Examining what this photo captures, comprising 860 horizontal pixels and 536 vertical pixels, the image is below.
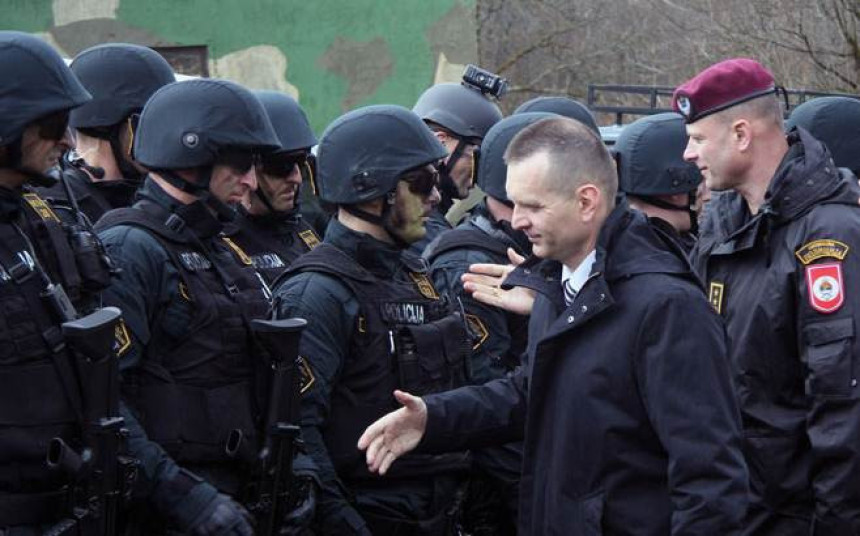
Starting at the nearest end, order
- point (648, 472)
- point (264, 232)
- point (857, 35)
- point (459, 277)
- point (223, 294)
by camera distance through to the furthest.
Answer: point (648, 472) < point (223, 294) < point (459, 277) < point (264, 232) < point (857, 35)

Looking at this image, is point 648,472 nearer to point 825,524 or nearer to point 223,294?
point 825,524

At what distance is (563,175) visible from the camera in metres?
3.91

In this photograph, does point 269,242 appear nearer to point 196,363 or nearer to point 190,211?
point 190,211

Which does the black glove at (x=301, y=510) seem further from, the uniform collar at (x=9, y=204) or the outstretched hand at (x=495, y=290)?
the uniform collar at (x=9, y=204)

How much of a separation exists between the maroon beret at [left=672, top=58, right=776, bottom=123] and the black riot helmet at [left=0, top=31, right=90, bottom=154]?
81.8 inches

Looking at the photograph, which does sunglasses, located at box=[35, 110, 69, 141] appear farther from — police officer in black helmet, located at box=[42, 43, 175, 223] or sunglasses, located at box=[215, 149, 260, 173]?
police officer in black helmet, located at box=[42, 43, 175, 223]

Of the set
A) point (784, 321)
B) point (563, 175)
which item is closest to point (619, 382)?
point (563, 175)

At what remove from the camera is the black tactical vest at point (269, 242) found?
228 inches

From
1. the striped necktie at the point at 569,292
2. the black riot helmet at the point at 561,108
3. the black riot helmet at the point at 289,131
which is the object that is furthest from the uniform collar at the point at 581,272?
the black riot helmet at the point at 561,108

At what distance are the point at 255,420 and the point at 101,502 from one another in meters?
0.73

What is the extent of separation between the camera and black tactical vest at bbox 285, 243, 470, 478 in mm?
4668

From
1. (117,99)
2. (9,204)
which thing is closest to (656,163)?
(117,99)

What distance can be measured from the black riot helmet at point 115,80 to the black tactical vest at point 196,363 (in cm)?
106

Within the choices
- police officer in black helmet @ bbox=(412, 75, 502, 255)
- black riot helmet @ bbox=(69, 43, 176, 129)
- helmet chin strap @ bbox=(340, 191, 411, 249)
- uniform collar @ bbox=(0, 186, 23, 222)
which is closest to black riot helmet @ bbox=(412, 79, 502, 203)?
police officer in black helmet @ bbox=(412, 75, 502, 255)
